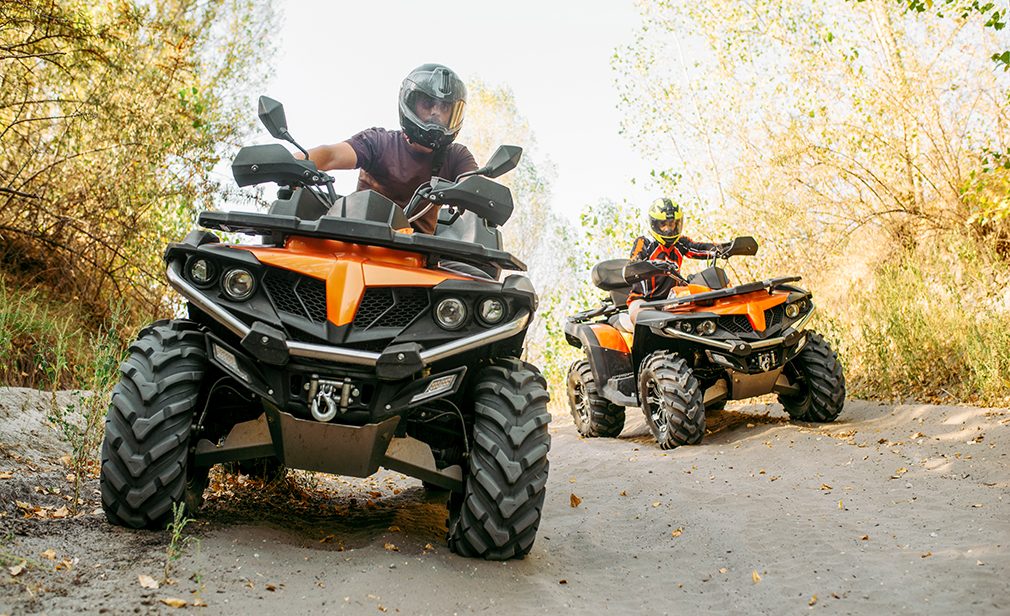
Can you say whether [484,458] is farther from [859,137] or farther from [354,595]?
[859,137]

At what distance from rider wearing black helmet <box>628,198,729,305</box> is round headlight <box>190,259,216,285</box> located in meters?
6.33

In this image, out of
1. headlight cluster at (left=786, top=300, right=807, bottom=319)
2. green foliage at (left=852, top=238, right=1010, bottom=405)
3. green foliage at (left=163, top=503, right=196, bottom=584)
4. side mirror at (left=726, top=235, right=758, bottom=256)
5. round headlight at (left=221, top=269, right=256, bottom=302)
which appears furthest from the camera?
side mirror at (left=726, top=235, right=758, bottom=256)

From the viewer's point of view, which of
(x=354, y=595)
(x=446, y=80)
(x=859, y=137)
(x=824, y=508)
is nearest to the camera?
(x=354, y=595)

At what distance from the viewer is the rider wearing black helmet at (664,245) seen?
30.9 feet

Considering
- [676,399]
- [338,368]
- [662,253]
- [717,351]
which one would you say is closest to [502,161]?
[338,368]

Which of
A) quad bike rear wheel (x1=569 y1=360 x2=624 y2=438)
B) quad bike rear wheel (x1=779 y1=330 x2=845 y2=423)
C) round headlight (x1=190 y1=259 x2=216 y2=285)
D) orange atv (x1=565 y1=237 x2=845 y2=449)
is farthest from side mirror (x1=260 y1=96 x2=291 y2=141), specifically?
quad bike rear wheel (x1=569 y1=360 x2=624 y2=438)

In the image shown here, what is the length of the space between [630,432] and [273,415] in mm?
6800

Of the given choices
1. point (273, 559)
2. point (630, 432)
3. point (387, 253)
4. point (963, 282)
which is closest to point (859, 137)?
point (963, 282)

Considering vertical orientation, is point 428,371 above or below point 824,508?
above

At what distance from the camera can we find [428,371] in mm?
3521

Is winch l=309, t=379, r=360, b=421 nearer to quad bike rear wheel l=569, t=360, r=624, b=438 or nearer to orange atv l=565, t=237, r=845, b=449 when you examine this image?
orange atv l=565, t=237, r=845, b=449

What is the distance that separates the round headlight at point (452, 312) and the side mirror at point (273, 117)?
40.5 inches

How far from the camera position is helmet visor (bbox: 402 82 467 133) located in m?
4.63

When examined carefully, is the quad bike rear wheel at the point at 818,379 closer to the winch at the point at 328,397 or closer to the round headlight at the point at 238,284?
the winch at the point at 328,397
